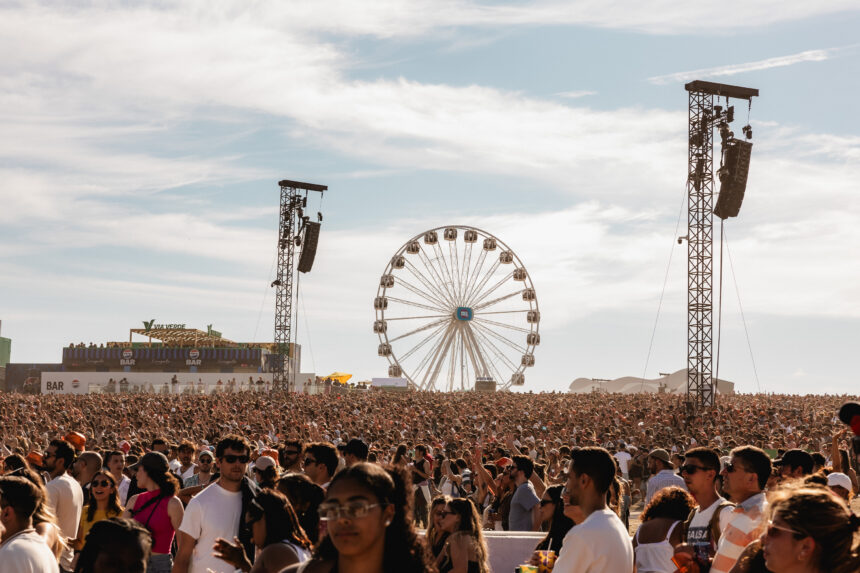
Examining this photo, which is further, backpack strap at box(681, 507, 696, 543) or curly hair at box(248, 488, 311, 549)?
backpack strap at box(681, 507, 696, 543)

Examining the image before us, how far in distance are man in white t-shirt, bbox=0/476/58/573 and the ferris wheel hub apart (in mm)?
55119

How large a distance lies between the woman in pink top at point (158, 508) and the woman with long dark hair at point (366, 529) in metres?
3.75

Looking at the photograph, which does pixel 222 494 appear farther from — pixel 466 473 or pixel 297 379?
pixel 297 379

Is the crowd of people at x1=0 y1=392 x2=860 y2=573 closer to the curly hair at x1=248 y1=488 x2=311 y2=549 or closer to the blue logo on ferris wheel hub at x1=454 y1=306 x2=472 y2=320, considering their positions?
the curly hair at x1=248 y1=488 x2=311 y2=549

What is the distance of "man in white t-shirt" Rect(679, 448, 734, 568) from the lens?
18.3ft

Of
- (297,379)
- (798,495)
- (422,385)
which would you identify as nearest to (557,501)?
(798,495)

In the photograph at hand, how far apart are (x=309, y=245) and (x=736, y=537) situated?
47866mm

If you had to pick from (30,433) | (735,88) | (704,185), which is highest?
Result: (735,88)

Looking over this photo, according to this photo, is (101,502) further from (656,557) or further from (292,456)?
(656,557)

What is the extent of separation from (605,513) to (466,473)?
31.6 feet

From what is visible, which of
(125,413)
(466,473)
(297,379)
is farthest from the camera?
(297,379)

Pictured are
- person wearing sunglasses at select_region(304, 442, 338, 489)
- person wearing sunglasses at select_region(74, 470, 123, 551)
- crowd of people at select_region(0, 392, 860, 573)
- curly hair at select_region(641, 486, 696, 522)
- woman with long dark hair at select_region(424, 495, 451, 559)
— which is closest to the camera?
crowd of people at select_region(0, 392, 860, 573)

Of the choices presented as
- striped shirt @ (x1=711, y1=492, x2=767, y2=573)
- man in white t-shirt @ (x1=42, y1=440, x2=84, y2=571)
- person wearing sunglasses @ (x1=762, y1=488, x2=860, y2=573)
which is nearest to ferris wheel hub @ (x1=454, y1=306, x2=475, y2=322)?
man in white t-shirt @ (x1=42, y1=440, x2=84, y2=571)

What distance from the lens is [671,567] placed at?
5.82 m
